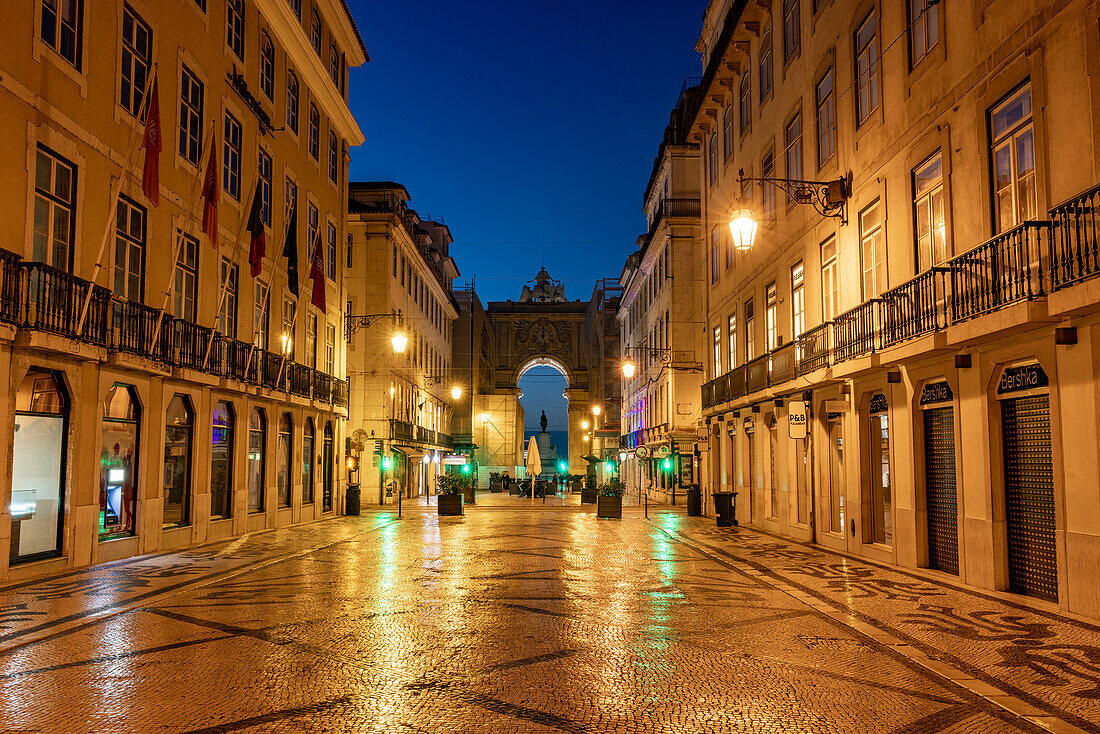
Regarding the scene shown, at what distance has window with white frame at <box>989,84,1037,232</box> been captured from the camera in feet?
36.9

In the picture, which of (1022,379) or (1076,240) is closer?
(1076,240)

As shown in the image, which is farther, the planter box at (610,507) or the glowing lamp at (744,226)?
the planter box at (610,507)

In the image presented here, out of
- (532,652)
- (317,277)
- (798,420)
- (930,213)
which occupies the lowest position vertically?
(532,652)

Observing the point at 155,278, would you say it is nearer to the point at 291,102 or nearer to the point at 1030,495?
the point at 291,102

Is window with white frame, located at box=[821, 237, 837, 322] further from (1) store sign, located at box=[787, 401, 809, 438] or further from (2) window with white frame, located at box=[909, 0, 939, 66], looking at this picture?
(2) window with white frame, located at box=[909, 0, 939, 66]

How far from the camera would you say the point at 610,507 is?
29531 mm

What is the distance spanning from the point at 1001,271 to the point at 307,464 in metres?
22.1

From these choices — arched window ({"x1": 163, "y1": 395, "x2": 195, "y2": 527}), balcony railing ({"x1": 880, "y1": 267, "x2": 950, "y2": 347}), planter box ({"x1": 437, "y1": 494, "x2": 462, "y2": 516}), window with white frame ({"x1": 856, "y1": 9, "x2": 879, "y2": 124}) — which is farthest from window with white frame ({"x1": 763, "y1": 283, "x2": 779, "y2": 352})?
arched window ({"x1": 163, "y1": 395, "x2": 195, "y2": 527})

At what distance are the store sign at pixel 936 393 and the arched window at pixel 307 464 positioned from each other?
1893 centimetres

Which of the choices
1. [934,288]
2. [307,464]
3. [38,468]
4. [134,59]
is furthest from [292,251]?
[934,288]

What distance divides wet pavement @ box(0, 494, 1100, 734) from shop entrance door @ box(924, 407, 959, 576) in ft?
2.29

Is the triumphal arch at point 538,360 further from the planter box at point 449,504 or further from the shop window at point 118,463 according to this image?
the shop window at point 118,463

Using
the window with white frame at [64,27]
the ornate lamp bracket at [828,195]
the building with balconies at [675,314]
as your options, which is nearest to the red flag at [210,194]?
the window with white frame at [64,27]

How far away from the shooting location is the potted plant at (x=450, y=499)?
29266 mm
